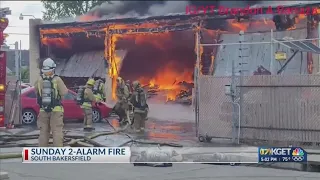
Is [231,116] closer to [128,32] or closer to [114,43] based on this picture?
[128,32]

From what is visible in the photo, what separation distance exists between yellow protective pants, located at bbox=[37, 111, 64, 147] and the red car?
6.32 m

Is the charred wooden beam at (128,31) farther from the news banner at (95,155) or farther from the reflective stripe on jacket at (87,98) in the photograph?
the news banner at (95,155)

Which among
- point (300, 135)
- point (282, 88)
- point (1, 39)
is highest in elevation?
point (1, 39)

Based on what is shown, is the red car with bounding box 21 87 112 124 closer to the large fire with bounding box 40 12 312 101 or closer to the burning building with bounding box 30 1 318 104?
the burning building with bounding box 30 1 318 104

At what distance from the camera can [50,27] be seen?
20516 mm

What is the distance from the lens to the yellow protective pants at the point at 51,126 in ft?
26.4

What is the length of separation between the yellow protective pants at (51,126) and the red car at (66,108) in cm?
632

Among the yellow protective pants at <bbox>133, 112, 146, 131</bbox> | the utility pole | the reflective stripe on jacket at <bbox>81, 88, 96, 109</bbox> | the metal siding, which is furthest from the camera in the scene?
the metal siding

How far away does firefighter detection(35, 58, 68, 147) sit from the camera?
7836 millimetres

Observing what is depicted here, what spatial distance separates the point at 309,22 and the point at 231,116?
682 centimetres

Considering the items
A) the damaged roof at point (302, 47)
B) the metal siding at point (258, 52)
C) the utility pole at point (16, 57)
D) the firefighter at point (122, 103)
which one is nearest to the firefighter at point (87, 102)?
the firefighter at point (122, 103)

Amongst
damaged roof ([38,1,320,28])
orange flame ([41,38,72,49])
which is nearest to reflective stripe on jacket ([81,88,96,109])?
damaged roof ([38,1,320,28])

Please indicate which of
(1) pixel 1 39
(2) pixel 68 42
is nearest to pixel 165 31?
(2) pixel 68 42

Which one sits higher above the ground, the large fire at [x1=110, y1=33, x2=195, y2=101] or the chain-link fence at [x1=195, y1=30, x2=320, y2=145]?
the large fire at [x1=110, y1=33, x2=195, y2=101]
